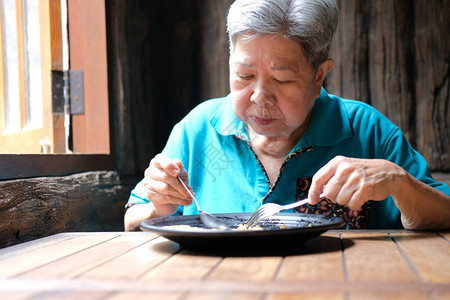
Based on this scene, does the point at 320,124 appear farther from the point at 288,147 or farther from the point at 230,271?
the point at 230,271

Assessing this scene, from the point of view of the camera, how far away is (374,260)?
1051 millimetres

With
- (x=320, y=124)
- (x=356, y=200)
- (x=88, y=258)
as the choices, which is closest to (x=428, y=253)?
(x=356, y=200)

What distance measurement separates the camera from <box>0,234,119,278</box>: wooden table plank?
1.06 m

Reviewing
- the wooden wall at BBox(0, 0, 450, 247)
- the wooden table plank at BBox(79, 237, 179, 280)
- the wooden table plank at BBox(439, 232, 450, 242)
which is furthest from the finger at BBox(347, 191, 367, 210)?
the wooden wall at BBox(0, 0, 450, 247)

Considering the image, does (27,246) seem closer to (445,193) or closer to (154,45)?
(445,193)

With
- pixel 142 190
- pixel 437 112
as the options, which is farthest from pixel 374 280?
pixel 437 112

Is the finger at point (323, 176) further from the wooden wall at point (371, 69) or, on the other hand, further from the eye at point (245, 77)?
the wooden wall at point (371, 69)

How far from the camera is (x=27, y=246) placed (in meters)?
1.35

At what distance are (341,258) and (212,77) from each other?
205 cm

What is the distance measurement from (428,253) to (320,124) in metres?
0.88

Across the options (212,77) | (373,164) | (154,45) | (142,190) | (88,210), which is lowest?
(88,210)

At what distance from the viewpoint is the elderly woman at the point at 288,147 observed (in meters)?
1.51

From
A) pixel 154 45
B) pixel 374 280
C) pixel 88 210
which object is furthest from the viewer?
pixel 154 45

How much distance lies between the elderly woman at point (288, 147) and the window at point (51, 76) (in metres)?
0.56
